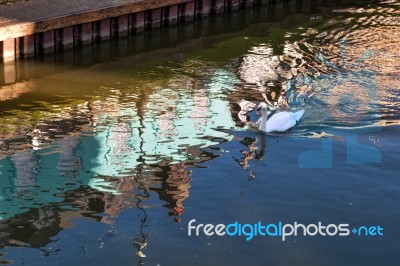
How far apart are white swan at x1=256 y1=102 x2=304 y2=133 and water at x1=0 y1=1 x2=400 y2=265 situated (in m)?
0.19

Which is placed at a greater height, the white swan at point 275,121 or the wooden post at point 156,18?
the wooden post at point 156,18

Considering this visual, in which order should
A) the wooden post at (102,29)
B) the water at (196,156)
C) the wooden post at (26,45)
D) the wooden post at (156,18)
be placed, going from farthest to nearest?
the wooden post at (156,18)
the wooden post at (102,29)
the wooden post at (26,45)
the water at (196,156)

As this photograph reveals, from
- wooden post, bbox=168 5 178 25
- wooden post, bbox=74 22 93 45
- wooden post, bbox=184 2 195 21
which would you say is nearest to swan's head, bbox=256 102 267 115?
wooden post, bbox=74 22 93 45

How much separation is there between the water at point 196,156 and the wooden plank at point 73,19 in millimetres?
1026

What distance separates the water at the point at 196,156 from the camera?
15641mm

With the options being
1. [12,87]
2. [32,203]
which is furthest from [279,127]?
[12,87]

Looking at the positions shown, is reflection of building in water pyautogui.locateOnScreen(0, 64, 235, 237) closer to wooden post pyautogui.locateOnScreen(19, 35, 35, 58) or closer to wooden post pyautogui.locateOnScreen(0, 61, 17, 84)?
wooden post pyautogui.locateOnScreen(0, 61, 17, 84)

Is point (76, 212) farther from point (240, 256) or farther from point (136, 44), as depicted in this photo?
point (136, 44)

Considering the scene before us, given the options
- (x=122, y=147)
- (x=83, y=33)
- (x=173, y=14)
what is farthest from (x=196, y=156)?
(x=173, y=14)

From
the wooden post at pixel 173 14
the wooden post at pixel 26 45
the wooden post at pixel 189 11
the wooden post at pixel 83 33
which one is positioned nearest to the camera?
the wooden post at pixel 26 45

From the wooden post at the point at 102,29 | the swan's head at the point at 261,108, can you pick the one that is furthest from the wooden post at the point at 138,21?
the swan's head at the point at 261,108

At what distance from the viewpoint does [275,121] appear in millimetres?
20609

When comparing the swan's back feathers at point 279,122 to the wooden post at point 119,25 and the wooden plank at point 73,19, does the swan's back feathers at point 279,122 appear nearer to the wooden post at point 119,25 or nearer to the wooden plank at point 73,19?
the wooden plank at point 73,19

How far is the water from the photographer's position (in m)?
15.6
